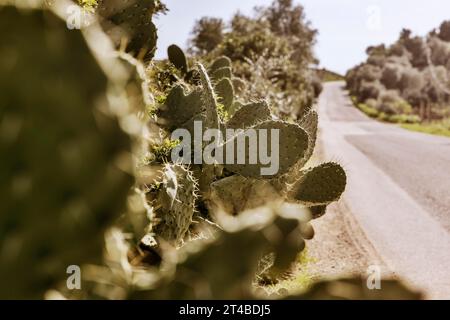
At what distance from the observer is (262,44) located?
22.2 metres

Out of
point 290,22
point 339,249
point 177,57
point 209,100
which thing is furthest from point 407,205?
point 290,22

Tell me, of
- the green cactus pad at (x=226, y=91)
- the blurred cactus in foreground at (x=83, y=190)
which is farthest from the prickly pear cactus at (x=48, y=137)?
the green cactus pad at (x=226, y=91)

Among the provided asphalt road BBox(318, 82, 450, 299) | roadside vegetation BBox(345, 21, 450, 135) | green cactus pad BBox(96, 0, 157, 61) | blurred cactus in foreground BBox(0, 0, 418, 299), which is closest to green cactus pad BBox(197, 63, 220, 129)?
green cactus pad BBox(96, 0, 157, 61)

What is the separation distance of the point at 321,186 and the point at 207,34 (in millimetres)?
33918

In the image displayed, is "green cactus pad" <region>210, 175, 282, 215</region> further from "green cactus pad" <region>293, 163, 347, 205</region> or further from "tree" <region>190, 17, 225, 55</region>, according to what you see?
"tree" <region>190, 17, 225, 55</region>

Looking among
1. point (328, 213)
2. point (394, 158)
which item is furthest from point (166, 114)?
point (394, 158)

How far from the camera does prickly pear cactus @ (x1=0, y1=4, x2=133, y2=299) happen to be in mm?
1003

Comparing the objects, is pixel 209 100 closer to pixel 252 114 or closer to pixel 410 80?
pixel 252 114

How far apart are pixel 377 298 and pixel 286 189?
3.56 m

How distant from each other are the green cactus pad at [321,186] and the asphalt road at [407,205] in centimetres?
219

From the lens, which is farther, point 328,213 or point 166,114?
point 328,213

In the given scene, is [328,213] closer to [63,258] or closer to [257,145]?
[257,145]

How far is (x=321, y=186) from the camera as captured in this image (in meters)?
4.80

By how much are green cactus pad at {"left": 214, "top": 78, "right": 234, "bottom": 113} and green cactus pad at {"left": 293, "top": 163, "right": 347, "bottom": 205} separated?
1563mm
